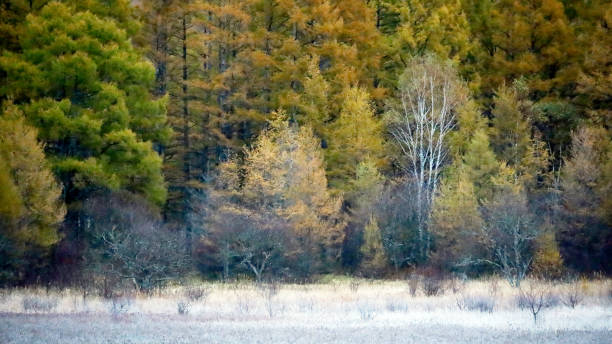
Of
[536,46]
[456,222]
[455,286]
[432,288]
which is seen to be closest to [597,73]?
[536,46]

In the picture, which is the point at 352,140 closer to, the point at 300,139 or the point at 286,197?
the point at 300,139

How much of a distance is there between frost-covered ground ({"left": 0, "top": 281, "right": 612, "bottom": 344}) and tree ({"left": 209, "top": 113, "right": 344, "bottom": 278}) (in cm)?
635

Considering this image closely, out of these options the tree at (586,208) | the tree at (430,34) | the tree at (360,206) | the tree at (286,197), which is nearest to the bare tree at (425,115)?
the tree at (360,206)

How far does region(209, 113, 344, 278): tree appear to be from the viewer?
29.6 metres

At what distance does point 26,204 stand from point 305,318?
13135 millimetres

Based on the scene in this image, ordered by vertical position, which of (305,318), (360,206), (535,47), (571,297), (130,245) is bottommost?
(305,318)

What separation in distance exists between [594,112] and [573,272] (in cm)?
806

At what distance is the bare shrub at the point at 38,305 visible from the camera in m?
18.3

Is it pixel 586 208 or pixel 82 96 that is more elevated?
pixel 82 96

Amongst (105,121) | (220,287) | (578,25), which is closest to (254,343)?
(220,287)

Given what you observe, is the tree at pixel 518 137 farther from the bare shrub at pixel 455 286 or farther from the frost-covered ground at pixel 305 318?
the frost-covered ground at pixel 305 318

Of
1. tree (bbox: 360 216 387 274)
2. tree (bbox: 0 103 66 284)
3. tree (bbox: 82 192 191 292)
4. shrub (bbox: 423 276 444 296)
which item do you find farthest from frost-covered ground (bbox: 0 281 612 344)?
tree (bbox: 360 216 387 274)

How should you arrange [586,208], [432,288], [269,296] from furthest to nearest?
[586,208] → [432,288] → [269,296]

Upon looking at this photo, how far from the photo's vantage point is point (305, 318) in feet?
55.9
